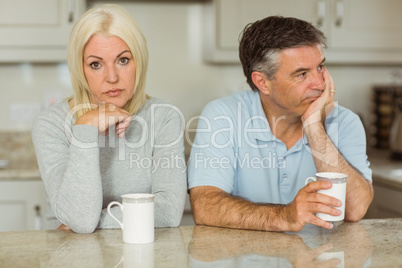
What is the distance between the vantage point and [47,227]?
5.32 feet

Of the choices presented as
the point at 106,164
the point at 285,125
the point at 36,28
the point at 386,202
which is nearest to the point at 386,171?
the point at 386,202

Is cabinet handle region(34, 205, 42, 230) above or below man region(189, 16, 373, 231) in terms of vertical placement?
below

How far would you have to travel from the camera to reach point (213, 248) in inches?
46.9

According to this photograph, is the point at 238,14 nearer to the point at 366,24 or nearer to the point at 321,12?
the point at 321,12

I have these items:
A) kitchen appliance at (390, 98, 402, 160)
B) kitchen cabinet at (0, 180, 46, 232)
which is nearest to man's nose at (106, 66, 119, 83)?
kitchen cabinet at (0, 180, 46, 232)

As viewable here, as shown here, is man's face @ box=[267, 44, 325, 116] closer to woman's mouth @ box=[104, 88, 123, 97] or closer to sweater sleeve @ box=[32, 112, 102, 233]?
woman's mouth @ box=[104, 88, 123, 97]

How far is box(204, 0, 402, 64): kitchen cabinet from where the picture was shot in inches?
110

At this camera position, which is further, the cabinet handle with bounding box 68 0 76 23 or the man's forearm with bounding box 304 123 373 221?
the cabinet handle with bounding box 68 0 76 23

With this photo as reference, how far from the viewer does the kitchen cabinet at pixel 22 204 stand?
257 centimetres

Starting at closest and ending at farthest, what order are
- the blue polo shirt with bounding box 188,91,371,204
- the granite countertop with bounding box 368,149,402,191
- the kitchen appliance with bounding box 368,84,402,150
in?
1. the blue polo shirt with bounding box 188,91,371,204
2. the granite countertop with bounding box 368,149,402,191
3. the kitchen appliance with bounding box 368,84,402,150

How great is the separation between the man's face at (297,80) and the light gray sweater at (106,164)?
1.21 ft

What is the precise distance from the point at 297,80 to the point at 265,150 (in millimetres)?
258

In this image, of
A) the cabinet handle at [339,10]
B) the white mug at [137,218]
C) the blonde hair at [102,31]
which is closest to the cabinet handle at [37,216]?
the blonde hair at [102,31]

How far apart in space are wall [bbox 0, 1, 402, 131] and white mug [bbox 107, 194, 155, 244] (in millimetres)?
1924
